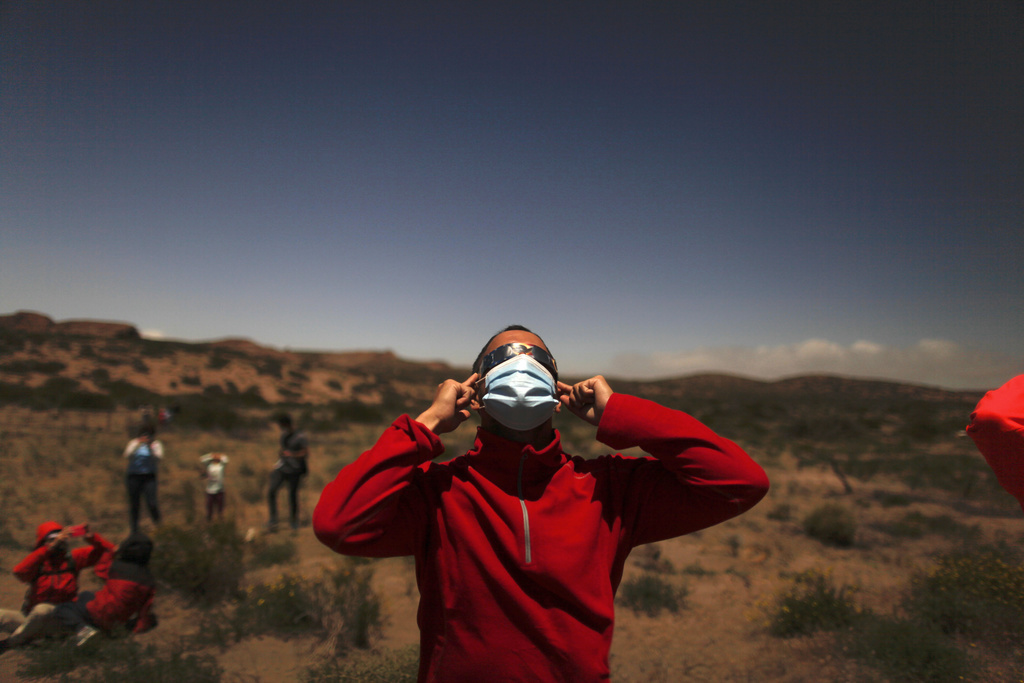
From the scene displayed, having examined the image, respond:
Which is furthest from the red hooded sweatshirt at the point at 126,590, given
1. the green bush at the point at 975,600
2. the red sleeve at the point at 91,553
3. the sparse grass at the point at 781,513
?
the sparse grass at the point at 781,513

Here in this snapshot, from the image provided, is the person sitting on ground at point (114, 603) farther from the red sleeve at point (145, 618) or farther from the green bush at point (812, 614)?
the green bush at point (812, 614)

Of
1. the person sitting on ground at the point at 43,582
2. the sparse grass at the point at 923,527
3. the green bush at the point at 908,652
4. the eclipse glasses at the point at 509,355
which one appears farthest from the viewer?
the sparse grass at the point at 923,527

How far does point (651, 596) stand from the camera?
6.19m

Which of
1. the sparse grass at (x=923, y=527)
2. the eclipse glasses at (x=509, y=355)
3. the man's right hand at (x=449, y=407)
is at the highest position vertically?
the eclipse glasses at (x=509, y=355)

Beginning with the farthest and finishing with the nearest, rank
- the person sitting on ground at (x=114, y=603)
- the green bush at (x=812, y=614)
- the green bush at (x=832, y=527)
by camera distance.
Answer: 1. the green bush at (x=832, y=527)
2. the green bush at (x=812, y=614)
3. the person sitting on ground at (x=114, y=603)

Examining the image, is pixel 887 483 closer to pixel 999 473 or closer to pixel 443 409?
pixel 999 473

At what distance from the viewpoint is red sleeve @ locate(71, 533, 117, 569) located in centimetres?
450

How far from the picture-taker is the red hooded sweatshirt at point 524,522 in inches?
58.7

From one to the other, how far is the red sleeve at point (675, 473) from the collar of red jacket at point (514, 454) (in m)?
0.20

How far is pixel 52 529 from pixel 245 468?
30.9 ft

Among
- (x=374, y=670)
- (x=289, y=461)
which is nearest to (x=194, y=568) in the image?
(x=289, y=461)

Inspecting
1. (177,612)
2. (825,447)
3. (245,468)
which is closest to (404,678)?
(177,612)

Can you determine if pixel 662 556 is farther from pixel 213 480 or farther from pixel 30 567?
pixel 30 567

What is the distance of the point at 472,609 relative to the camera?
1512 millimetres
